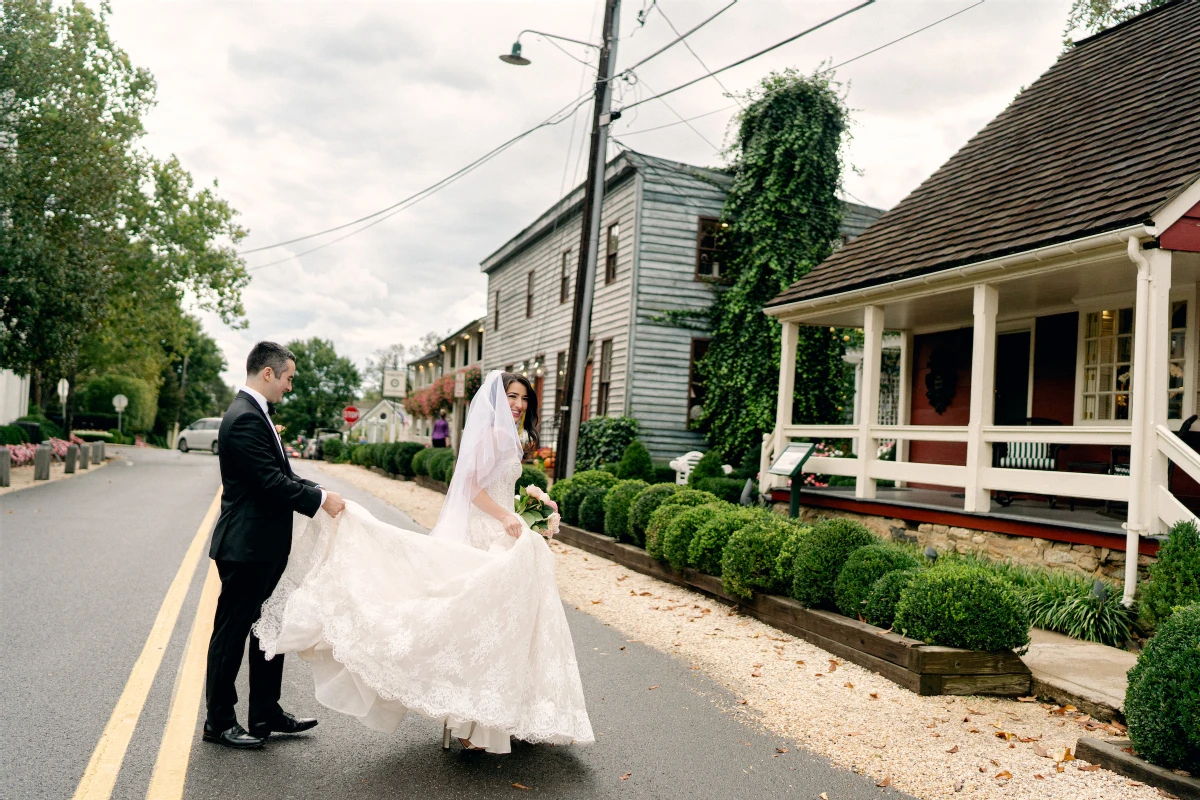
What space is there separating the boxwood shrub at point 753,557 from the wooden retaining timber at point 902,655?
14 centimetres

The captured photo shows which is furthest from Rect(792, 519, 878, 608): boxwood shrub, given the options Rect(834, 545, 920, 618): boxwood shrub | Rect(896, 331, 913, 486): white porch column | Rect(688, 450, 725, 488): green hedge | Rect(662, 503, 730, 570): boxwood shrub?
Rect(688, 450, 725, 488): green hedge

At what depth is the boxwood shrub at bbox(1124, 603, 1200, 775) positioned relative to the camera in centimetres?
458

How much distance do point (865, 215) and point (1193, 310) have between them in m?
14.7

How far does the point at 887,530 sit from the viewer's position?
12211 millimetres

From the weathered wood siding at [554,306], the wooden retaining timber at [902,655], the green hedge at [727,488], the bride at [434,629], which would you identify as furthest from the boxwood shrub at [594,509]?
the bride at [434,629]

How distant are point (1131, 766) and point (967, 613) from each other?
5.49 ft

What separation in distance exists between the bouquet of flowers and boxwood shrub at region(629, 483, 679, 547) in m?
6.63

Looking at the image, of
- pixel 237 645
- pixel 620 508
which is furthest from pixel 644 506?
pixel 237 645

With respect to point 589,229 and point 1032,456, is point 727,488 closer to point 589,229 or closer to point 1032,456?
point 589,229

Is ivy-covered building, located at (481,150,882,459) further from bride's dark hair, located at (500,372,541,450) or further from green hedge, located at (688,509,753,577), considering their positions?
bride's dark hair, located at (500,372,541,450)

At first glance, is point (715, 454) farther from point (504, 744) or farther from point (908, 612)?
point (504, 744)

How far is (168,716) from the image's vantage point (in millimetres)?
4988

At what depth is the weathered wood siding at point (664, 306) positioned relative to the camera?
73.3 ft

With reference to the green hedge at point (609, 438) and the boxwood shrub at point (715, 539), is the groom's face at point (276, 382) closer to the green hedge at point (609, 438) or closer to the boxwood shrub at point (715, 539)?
the boxwood shrub at point (715, 539)
